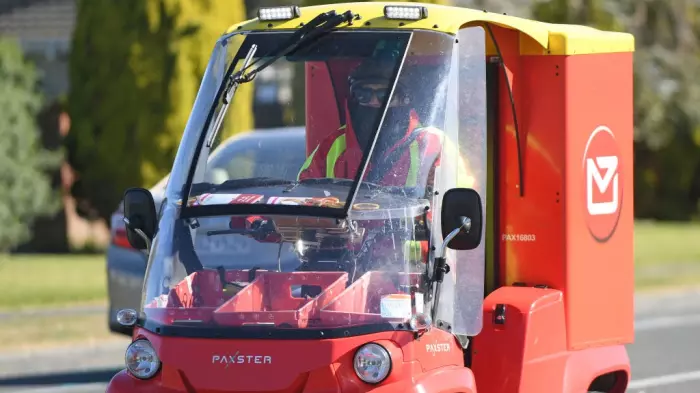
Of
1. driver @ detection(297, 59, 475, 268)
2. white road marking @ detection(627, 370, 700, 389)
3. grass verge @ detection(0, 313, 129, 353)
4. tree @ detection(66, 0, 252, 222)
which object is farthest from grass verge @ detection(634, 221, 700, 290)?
driver @ detection(297, 59, 475, 268)

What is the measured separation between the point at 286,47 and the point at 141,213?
105 centimetres

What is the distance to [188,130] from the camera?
708 cm

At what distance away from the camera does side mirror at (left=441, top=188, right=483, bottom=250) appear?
643cm

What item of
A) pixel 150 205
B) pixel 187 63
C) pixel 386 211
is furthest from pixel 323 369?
pixel 187 63

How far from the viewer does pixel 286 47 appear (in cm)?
702

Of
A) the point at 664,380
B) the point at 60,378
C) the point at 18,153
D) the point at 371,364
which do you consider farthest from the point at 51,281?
the point at 371,364

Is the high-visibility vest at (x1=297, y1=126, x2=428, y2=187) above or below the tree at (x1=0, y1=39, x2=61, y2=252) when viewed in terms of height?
above

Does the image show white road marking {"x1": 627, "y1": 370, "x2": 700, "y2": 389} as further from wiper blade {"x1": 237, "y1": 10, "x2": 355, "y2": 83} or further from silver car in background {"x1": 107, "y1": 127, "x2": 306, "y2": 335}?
wiper blade {"x1": 237, "y1": 10, "x2": 355, "y2": 83}

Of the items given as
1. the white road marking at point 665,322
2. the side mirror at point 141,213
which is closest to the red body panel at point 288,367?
the side mirror at point 141,213

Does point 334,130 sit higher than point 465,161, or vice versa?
point 334,130

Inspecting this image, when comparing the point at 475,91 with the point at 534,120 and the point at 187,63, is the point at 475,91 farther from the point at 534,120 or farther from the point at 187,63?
the point at 187,63

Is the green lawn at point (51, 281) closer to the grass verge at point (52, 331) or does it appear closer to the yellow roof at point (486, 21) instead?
the grass verge at point (52, 331)

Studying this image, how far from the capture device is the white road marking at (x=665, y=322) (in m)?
16.6

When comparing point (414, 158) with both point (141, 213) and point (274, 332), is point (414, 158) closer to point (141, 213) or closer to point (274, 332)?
point (274, 332)
